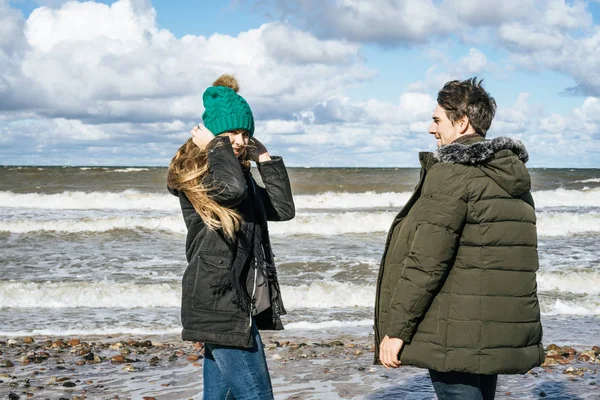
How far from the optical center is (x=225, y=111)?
2977mm

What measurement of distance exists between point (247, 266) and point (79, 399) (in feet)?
11.1

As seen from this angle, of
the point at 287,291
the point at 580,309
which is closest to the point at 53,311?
the point at 287,291

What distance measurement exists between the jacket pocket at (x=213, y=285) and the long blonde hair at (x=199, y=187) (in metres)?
0.13

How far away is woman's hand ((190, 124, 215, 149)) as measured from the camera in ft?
9.71

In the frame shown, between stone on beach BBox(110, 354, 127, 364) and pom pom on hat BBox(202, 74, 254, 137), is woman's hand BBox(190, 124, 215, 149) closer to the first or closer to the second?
pom pom on hat BBox(202, 74, 254, 137)

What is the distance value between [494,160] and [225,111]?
49.9 inches

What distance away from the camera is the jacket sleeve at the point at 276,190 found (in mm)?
3182

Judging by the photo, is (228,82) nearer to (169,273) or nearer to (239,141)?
(239,141)

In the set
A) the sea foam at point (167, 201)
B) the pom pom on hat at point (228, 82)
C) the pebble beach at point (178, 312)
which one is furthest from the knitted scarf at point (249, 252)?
the sea foam at point (167, 201)

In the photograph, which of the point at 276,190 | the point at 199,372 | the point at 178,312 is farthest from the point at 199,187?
the point at 178,312

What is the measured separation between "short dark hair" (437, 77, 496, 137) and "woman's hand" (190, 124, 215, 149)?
3.63 ft

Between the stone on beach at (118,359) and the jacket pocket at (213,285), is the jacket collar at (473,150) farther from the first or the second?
the stone on beach at (118,359)

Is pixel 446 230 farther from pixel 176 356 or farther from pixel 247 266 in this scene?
pixel 176 356

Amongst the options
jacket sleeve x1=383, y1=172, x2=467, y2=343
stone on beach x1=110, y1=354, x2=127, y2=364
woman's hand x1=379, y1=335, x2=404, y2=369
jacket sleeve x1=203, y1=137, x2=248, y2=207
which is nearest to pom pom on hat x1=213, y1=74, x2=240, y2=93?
jacket sleeve x1=203, y1=137, x2=248, y2=207
